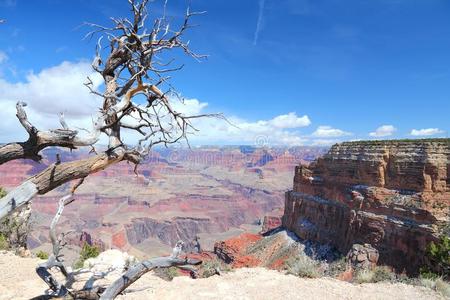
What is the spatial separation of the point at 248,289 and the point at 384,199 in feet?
97.6

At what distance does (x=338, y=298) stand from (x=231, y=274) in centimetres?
362

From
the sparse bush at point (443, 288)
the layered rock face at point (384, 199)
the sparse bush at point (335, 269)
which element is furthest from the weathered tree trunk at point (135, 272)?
the layered rock face at point (384, 199)

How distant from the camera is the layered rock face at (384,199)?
1248 inches

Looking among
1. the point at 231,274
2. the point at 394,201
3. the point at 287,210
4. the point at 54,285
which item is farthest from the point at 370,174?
the point at 54,285

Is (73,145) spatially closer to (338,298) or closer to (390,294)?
(338,298)

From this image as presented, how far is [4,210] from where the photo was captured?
5383mm

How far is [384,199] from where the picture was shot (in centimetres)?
3650

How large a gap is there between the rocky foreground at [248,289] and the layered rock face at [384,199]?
22.6 m

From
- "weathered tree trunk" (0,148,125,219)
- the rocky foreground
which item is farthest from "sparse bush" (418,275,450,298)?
"weathered tree trunk" (0,148,125,219)

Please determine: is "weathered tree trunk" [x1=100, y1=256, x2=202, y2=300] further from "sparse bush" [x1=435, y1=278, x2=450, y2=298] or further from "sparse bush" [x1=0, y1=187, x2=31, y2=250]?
"sparse bush" [x1=0, y1=187, x2=31, y2=250]

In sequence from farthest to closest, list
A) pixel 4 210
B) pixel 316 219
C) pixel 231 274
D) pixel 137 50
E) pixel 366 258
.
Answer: pixel 316 219 < pixel 366 258 < pixel 231 274 < pixel 137 50 < pixel 4 210

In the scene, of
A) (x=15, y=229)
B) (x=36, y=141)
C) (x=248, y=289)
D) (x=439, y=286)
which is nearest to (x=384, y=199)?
(x=439, y=286)

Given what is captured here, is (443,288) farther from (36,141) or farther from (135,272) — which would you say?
(36,141)

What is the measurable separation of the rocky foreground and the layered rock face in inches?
889
